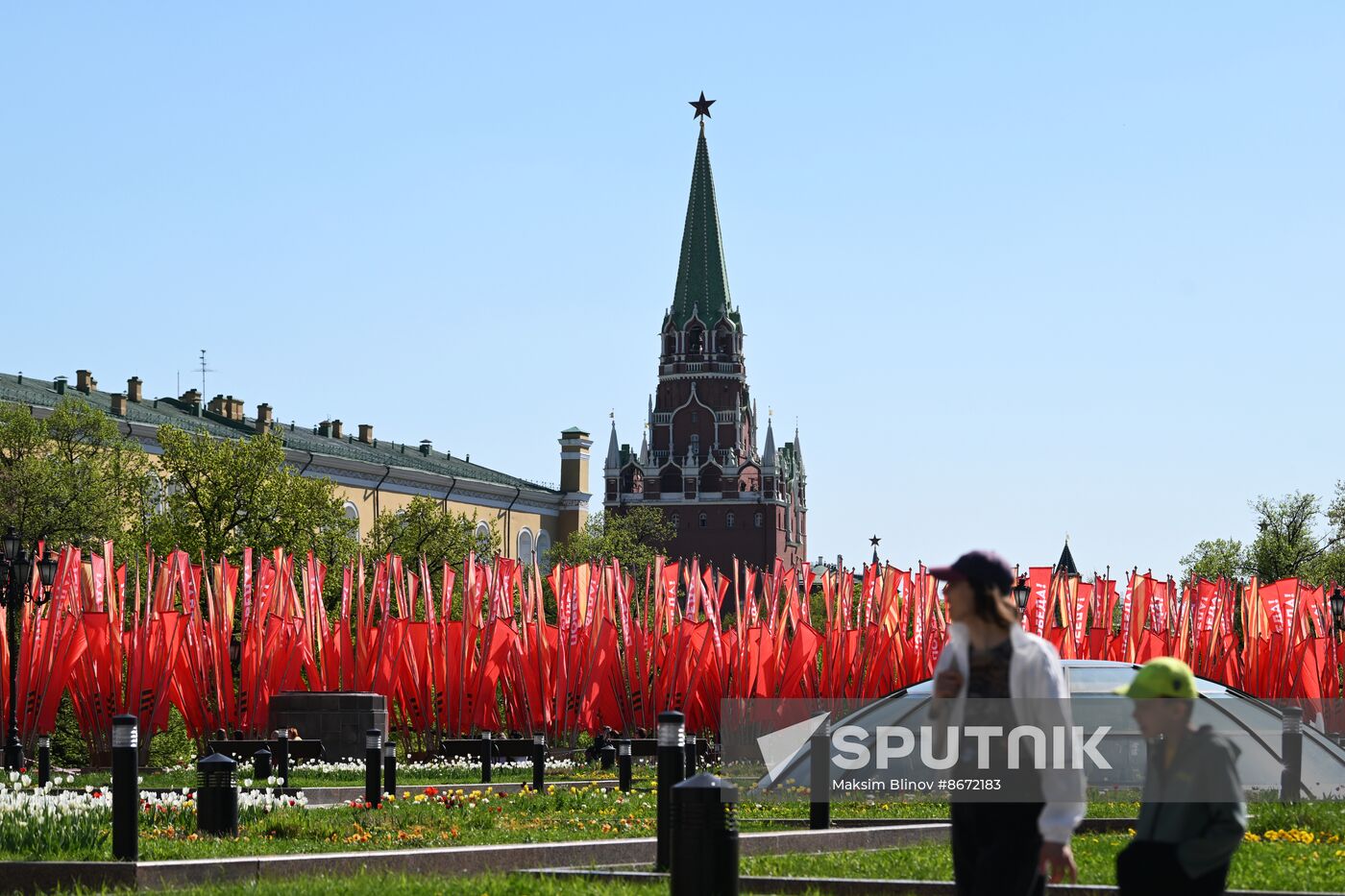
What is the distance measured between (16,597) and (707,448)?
125415 millimetres

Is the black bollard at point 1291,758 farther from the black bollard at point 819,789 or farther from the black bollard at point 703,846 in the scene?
the black bollard at point 703,846

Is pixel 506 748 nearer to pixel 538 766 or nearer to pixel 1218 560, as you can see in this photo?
pixel 538 766

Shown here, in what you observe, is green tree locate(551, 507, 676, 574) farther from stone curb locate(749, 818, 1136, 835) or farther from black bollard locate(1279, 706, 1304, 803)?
stone curb locate(749, 818, 1136, 835)

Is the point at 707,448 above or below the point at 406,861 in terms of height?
above

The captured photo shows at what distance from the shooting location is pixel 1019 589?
3800 cm

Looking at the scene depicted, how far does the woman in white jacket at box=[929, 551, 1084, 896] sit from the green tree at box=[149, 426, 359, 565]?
5258 cm

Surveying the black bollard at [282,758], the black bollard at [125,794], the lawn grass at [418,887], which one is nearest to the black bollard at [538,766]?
the black bollard at [282,758]

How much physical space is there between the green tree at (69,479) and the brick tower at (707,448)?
310ft

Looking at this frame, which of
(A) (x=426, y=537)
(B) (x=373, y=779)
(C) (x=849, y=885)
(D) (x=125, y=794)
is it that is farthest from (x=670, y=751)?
(A) (x=426, y=537)

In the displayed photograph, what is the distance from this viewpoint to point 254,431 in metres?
99.5

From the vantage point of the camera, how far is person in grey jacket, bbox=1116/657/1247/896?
277 inches

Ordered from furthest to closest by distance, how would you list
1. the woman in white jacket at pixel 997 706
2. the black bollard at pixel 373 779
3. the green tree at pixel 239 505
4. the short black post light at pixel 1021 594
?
the green tree at pixel 239 505 < the short black post light at pixel 1021 594 < the black bollard at pixel 373 779 < the woman in white jacket at pixel 997 706

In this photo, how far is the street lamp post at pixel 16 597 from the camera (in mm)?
28766

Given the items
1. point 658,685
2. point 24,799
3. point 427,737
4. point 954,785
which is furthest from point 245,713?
point 954,785
